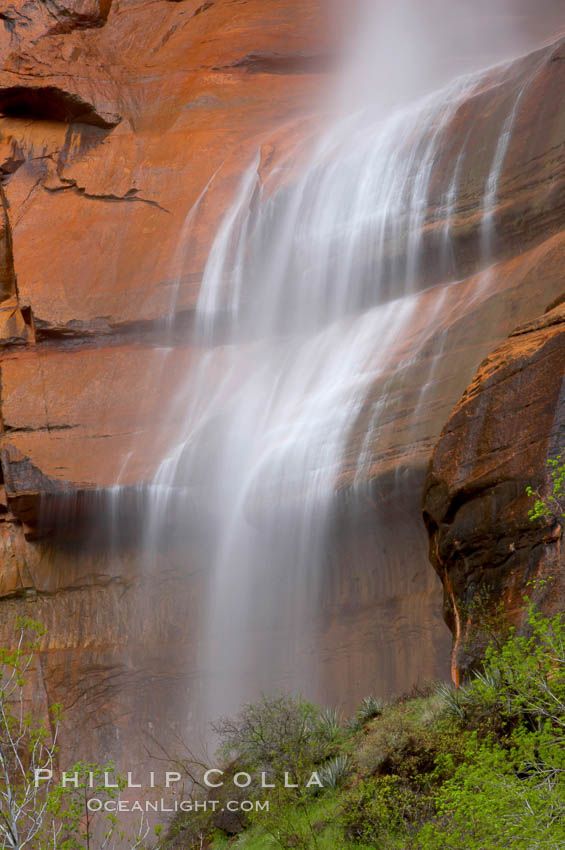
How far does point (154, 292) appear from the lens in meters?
23.6

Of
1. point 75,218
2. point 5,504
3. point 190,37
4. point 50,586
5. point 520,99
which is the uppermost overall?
point 190,37

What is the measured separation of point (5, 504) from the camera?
21.0 m

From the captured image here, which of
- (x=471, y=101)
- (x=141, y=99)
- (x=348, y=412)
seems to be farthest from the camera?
(x=141, y=99)

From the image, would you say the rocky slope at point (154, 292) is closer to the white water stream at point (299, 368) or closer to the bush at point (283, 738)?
the white water stream at point (299, 368)

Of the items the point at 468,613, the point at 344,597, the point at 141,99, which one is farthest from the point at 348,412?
the point at 141,99

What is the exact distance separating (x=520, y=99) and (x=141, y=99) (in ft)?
52.3

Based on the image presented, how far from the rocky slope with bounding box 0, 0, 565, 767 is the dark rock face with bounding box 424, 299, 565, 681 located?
405 centimetres

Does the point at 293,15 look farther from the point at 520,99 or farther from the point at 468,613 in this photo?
the point at 468,613

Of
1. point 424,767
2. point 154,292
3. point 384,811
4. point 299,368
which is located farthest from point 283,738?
point 154,292

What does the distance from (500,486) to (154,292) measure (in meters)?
15.9

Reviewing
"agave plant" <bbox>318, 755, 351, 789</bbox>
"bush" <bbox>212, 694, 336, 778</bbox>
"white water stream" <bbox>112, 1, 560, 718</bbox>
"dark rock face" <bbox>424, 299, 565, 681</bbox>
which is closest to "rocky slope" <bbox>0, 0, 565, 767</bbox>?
"white water stream" <bbox>112, 1, 560, 718</bbox>

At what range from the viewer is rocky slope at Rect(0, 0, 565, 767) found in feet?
51.0

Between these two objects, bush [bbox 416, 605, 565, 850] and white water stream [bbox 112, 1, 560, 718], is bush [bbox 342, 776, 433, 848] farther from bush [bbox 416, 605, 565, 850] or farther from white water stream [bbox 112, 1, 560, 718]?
white water stream [bbox 112, 1, 560, 718]

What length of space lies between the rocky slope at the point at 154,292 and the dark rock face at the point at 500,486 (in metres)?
4.05
